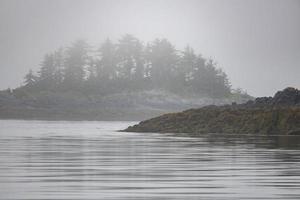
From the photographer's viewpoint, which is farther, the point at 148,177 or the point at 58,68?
the point at 58,68

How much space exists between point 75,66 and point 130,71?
31.2 feet

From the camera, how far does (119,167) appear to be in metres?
18.4

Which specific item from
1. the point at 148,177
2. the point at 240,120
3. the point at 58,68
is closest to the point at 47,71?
the point at 58,68

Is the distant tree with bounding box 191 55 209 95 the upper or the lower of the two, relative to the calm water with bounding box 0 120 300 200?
upper

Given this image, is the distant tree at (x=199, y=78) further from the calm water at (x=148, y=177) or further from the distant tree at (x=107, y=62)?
the calm water at (x=148, y=177)

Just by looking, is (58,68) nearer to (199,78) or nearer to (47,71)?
(47,71)

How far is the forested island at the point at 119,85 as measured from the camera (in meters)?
126

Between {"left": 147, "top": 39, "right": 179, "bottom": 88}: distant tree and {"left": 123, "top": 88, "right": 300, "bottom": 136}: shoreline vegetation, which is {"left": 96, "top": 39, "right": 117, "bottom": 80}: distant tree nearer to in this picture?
{"left": 147, "top": 39, "right": 179, "bottom": 88}: distant tree

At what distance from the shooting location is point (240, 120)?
55281mm

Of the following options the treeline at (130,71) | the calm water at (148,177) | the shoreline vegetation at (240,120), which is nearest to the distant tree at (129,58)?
the treeline at (130,71)

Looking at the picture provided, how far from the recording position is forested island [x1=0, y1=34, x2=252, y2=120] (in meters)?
126

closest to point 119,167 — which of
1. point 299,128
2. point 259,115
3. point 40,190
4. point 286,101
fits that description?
point 40,190

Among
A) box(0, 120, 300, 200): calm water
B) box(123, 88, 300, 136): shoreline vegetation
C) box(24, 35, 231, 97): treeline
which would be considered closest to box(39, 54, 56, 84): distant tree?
box(24, 35, 231, 97): treeline

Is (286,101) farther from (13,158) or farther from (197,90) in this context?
(197,90)
